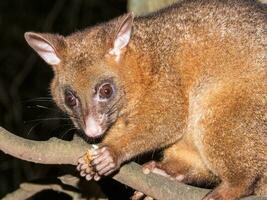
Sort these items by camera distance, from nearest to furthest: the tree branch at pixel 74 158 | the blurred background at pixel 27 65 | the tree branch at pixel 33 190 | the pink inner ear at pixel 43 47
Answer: the tree branch at pixel 74 158 < the pink inner ear at pixel 43 47 < the tree branch at pixel 33 190 < the blurred background at pixel 27 65

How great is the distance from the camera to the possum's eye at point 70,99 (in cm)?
532

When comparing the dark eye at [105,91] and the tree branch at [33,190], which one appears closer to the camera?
the dark eye at [105,91]

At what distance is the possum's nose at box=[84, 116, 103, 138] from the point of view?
5.09m

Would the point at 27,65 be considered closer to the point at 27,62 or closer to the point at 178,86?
the point at 27,62

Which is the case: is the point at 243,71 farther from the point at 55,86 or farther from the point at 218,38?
the point at 55,86

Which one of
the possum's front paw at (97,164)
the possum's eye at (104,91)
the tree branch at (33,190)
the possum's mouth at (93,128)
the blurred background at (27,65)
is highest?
the possum's eye at (104,91)

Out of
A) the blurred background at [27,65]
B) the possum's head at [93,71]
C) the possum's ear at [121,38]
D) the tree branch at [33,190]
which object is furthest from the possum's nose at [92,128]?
the blurred background at [27,65]

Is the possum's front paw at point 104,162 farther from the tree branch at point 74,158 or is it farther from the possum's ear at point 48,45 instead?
the possum's ear at point 48,45

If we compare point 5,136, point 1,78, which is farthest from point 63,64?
point 1,78

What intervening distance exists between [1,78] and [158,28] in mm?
6415

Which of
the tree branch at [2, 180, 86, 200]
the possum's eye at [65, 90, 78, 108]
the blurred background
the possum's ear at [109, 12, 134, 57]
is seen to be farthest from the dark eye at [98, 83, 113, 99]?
the blurred background

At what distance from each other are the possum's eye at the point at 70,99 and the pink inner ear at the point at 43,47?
1.05ft

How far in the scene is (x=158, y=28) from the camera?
5660mm

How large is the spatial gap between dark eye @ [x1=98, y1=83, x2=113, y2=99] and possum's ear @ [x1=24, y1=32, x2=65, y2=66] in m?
0.47
